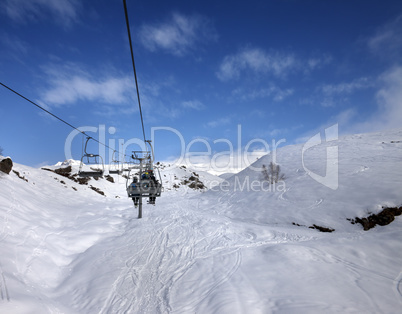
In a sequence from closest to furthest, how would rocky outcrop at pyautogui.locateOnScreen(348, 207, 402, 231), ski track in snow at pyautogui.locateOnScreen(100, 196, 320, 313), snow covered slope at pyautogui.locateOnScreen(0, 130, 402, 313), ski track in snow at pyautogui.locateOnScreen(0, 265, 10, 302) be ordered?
1. ski track in snow at pyautogui.locateOnScreen(0, 265, 10, 302)
2. snow covered slope at pyautogui.locateOnScreen(0, 130, 402, 313)
3. ski track in snow at pyautogui.locateOnScreen(100, 196, 320, 313)
4. rocky outcrop at pyautogui.locateOnScreen(348, 207, 402, 231)

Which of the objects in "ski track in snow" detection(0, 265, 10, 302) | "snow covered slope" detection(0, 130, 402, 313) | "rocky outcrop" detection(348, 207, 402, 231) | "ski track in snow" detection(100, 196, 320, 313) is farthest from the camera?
"rocky outcrop" detection(348, 207, 402, 231)

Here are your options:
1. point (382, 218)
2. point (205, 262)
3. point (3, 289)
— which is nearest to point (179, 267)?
point (205, 262)

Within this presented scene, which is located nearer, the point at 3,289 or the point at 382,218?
the point at 3,289

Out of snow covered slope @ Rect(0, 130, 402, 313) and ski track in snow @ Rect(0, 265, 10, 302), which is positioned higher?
ski track in snow @ Rect(0, 265, 10, 302)

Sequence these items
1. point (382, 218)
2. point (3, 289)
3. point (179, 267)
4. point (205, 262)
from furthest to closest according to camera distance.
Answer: point (382, 218) < point (205, 262) < point (179, 267) < point (3, 289)

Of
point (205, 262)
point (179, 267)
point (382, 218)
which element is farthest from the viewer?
point (382, 218)

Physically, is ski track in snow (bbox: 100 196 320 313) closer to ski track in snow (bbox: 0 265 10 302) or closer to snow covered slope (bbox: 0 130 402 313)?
snow covered slope (bbox: 0 130 402 313)

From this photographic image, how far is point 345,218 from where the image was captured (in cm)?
1018

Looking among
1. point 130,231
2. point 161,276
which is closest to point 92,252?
point 130,231

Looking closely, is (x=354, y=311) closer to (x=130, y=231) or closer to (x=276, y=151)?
(x=130, y=231)

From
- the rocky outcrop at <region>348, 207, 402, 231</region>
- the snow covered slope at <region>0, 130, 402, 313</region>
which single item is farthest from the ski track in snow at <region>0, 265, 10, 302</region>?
the rocky outcrop at <region>348, 207, 402, 231</region>

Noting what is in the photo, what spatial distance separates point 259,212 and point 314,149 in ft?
60.1

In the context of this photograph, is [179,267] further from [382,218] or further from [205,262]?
[382,218]

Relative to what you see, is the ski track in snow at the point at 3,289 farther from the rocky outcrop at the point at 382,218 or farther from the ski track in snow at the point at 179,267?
the rocky outcrop at the point at 382,218
